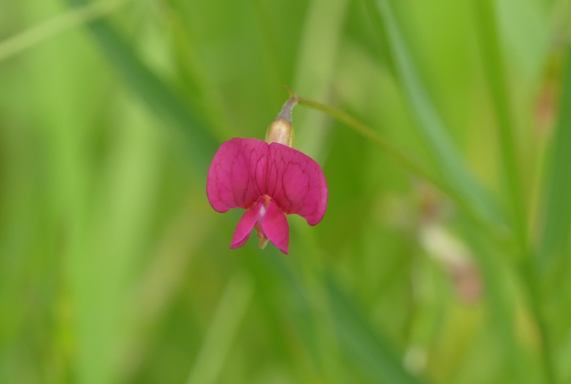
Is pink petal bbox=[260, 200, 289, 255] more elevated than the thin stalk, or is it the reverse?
the thin stalk

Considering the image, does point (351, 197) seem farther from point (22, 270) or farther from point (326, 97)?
point (22, 270)

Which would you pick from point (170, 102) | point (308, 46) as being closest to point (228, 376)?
point (308, 46)

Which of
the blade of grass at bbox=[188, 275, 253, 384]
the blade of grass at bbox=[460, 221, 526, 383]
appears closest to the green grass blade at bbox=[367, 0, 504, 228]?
the blade of grass at bbox=[460, 221, 526, 383]

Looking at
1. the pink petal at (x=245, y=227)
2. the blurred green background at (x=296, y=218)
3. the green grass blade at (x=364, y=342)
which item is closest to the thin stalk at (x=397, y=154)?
the blurred green background at (x=296, y=218)

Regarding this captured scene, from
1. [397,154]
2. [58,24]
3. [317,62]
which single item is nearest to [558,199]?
[397,154]

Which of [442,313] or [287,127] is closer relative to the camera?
[287,127]

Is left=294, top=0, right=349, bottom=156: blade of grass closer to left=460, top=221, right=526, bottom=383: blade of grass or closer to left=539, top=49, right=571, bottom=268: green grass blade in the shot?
left=460, top=221, right=526, bottom=383: blade of grass

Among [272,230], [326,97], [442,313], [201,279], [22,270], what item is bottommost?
[272,230]
